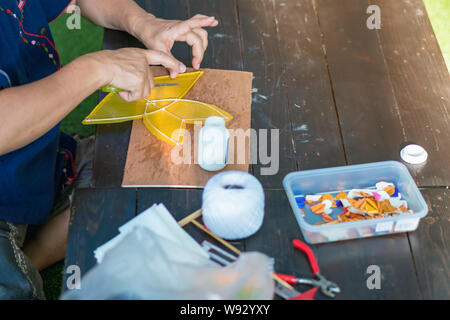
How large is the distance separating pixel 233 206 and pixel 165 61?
494 mm

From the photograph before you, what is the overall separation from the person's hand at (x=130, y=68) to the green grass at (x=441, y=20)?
152 cm

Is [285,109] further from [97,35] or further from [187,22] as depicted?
[97,35]

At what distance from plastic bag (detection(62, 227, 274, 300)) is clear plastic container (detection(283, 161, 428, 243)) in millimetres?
174

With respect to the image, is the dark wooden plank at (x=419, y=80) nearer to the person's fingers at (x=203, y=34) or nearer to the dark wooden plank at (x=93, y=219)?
the person's fingers at (x=203, y=34)

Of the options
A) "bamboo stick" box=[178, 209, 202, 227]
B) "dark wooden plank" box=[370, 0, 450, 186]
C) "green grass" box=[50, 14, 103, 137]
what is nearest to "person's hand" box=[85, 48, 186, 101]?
"bamboo stick" box=[178, 209, 202, 227]

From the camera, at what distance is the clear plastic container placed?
0.94 m

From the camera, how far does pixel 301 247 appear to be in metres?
0.95

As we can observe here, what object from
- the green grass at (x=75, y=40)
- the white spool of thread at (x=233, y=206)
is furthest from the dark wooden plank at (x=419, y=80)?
the green grass at (x=75, y=40)

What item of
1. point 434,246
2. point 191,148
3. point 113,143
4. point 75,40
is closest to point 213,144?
point 191,148

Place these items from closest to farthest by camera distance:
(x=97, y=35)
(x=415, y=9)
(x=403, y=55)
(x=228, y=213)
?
1. (x=228, y=213)
2. (x=403, y=55)
3. (x=415, y=9)
4. (x=97, y=35)

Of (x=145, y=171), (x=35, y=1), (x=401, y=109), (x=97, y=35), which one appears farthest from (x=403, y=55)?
(x=97, y=35)

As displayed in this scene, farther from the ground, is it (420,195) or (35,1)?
(35,1)

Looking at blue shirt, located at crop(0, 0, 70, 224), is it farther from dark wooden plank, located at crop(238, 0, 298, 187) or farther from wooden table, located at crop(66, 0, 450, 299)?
dark wooden plank, located at crop(238, 0, 298, 187)

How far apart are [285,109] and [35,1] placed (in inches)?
27.1
